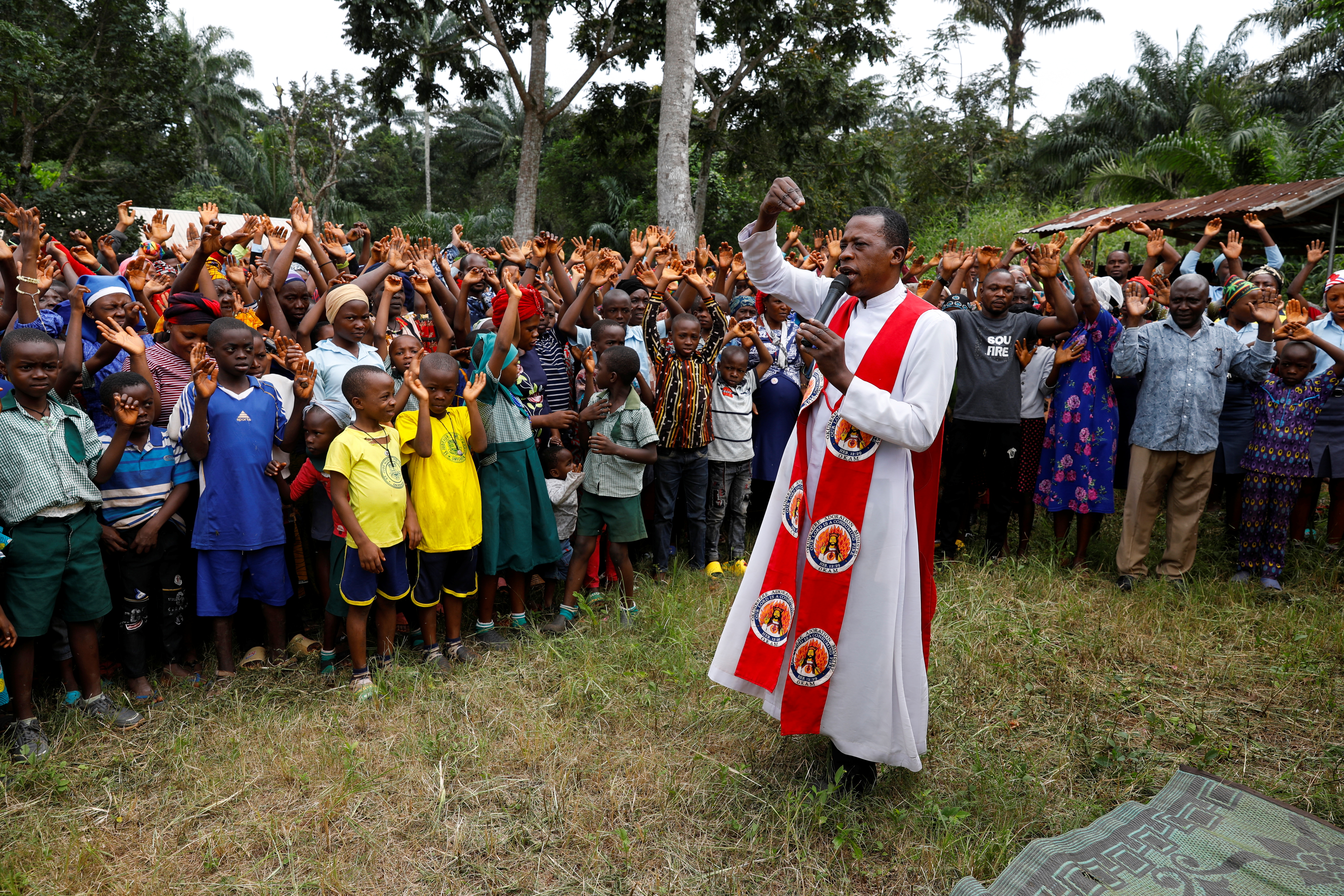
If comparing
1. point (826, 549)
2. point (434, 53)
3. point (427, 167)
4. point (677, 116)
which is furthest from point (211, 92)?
point (826, 549)

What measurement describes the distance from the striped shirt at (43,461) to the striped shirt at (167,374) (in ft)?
1.52

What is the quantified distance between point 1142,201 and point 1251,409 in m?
11.8

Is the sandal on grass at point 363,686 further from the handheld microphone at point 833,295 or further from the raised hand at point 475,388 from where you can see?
the handheld microphone at point 833,295

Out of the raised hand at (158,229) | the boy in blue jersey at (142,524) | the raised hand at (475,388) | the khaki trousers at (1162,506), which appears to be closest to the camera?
the boy in blue jersey at (142,524)

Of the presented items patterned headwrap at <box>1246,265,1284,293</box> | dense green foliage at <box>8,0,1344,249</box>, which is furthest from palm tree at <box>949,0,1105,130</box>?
patterned headwrap at <box>1246,265,1284,293</box>

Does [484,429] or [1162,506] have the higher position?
[484,429]

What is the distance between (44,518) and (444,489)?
1640 mm

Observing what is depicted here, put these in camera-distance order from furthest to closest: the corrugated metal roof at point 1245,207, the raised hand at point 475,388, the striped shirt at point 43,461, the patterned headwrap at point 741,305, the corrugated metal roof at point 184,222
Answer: the corrugated metal roof at point 184,222 < the corrugated metal roof at point 1245,207 < the patterned headwrap at point 741,305 < the raised hand at point 475,388 < the striped shirt at point 43,461

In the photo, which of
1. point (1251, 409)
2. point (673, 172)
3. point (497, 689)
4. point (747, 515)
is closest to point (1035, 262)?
point (1251, 409)

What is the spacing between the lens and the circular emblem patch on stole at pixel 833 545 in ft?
9.68

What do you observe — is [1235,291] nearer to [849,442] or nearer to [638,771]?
[849,442]

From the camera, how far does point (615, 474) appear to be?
4797 mm

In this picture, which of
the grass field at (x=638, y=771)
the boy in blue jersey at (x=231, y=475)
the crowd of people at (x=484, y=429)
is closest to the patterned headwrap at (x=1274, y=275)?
the crowd of people at (x=484, y=429)

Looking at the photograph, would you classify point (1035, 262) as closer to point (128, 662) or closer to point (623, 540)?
point (623, 540)
